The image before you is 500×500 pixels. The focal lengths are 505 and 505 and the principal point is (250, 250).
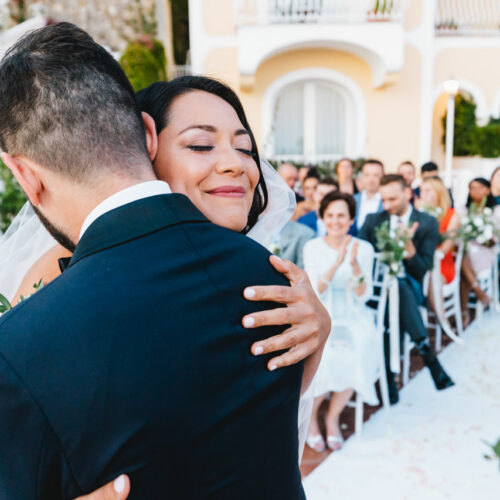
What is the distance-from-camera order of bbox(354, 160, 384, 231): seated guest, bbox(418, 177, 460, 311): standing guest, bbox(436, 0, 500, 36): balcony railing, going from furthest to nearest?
1. bbox(436, 0, 500, 36): balcony railing
2. bbox(354, 160, 384, 231): seated guest
3. bbox(418, 177, 460, 311): standing guest

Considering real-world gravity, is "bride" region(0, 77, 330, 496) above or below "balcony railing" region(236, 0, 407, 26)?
below

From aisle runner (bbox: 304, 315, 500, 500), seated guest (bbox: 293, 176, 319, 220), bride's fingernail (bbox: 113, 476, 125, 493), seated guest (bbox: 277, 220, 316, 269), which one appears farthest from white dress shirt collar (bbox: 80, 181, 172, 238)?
seated guest (bbox: 293, 176, 319, 220)

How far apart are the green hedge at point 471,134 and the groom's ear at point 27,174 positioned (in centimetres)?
1404

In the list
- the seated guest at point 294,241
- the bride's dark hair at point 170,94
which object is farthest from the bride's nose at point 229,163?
the seated guest at point 294,241

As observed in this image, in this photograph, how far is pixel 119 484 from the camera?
2.59 feet

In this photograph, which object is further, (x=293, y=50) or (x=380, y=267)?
(x=293, y=50)

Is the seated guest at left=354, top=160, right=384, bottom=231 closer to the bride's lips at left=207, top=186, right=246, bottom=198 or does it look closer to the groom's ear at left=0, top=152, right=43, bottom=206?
the bride's lips at left=207, top=186, right=246, bottom=198

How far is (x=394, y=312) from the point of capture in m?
4.21

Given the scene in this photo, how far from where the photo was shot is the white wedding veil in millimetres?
1919

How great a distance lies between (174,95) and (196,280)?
766 millimetres

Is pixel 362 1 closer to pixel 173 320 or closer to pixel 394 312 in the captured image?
pixel 394 312

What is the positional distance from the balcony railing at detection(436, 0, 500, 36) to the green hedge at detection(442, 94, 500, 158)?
6.09 ft

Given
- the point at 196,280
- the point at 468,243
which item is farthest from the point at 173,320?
the point at 468,243

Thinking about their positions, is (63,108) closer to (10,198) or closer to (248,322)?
(248,322)
